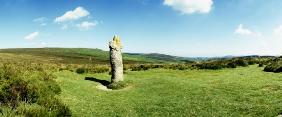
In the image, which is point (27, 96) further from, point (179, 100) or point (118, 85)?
point (118, 85)

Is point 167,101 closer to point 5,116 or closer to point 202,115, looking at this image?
point 202,115

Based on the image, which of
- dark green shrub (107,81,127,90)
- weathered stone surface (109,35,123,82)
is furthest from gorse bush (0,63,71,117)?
weathered stone surface (109,35,123,82)

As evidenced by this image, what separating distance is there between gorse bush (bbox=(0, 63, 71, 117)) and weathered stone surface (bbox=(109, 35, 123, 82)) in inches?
372

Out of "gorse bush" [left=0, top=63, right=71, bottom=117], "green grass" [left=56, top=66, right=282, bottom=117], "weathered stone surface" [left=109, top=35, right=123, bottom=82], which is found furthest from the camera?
"weathered stone surface" [left=109, top=35, right=123, bottom=82]

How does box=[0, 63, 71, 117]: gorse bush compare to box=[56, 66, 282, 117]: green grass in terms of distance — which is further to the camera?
box=[56, 66, 282, 117]: green grass

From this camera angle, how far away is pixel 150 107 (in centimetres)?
2488

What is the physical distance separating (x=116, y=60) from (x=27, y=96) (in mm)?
16786

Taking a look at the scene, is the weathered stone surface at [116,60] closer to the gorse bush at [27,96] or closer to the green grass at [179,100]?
the green grass at [179,100]

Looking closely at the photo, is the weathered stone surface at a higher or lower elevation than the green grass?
higher

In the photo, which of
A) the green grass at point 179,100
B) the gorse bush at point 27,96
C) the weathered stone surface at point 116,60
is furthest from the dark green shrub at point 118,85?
the gorse bush at point 27,96

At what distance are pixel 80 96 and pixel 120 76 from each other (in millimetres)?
9197

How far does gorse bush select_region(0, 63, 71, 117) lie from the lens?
785 inches

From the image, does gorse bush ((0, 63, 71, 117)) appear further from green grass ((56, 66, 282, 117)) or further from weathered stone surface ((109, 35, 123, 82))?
weathered stone surface ((109, 35, 123, 82))

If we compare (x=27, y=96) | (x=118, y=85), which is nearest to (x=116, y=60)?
(x=118, y=85)
